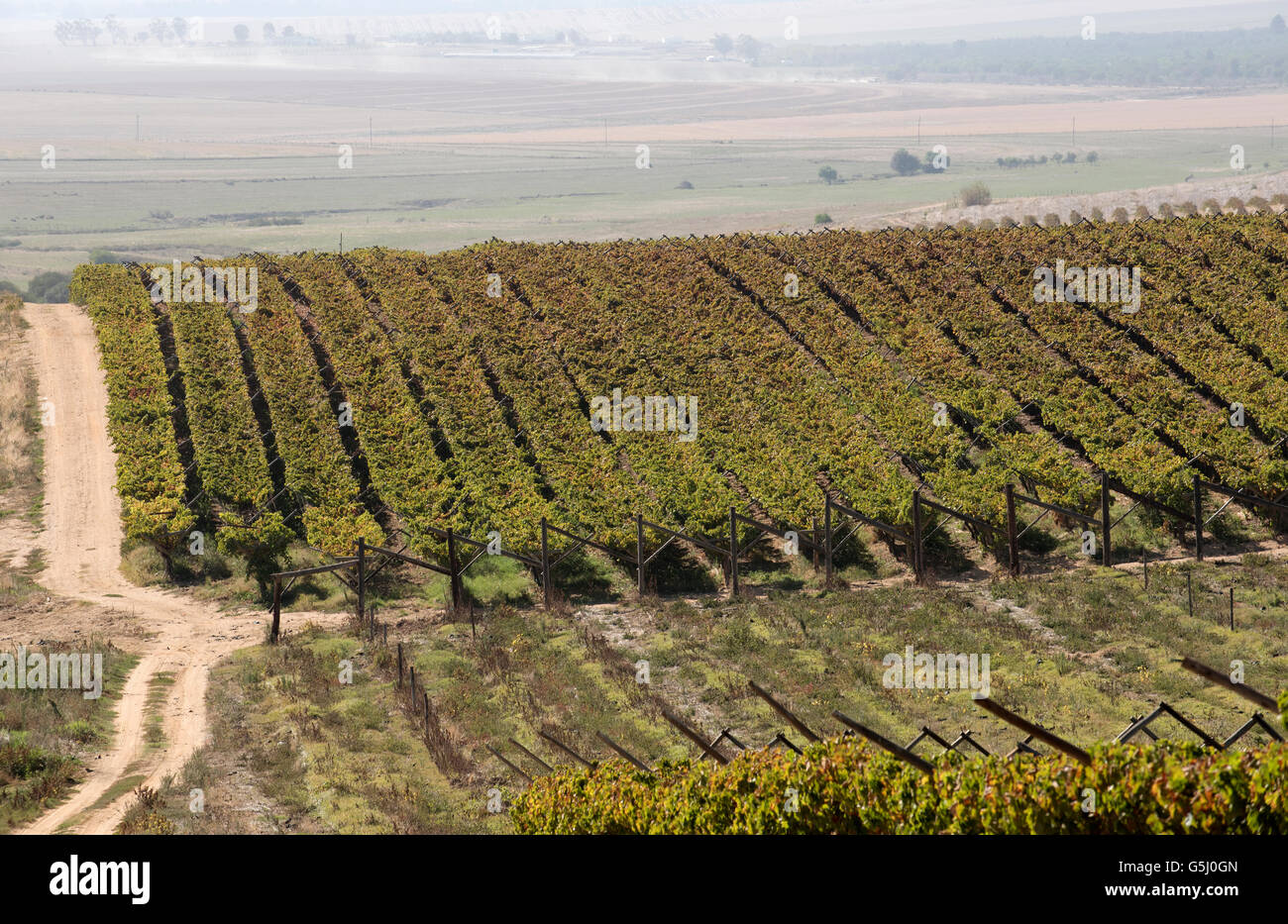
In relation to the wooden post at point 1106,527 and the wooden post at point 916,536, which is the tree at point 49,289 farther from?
the wooden post at point 1106,527

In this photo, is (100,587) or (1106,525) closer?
(1106,525)

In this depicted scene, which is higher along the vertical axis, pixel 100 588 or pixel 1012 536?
pixel 1012 536

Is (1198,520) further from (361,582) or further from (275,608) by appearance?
(275,608)

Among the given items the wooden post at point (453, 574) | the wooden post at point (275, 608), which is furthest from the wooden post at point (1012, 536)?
the wooden post at point (275, 608)

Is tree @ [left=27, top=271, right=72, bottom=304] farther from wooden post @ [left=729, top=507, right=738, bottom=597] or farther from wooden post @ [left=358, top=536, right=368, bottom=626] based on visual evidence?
wooden post @ [left=729, top=507, right=738, bottom=597]

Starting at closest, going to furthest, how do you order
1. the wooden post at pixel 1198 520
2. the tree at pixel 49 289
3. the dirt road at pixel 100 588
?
1. the dirt road at pixel 100 588
2. the wooden post at pixel 1198 520
3. the tree at pixel 49 289

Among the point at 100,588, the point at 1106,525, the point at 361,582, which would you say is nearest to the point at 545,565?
the point at 361,582

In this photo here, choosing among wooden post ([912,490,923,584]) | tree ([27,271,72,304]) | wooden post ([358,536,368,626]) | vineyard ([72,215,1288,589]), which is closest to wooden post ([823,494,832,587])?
vineyard ([72,215,1288,589])
